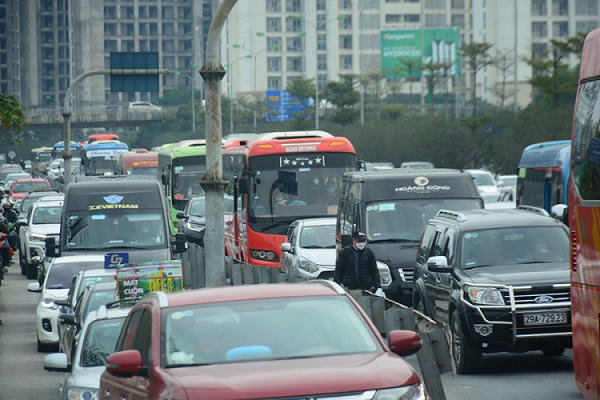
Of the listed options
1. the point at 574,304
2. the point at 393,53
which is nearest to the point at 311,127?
the point at 393,53

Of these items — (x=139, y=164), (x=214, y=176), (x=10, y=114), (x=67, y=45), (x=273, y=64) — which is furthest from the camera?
(x=67, y=45)

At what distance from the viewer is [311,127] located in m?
88.1

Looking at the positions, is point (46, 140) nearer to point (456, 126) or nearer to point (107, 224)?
point (456, 126)

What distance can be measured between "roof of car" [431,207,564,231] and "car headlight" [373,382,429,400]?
830 centimetres

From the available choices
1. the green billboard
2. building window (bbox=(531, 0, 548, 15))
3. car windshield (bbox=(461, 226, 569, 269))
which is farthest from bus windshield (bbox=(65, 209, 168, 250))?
building window (bbox=(531, 0, 548, 15))

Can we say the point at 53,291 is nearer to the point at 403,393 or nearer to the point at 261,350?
A: the point at 261,350

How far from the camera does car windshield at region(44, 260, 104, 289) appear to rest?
18.2m

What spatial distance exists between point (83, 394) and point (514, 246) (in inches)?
246

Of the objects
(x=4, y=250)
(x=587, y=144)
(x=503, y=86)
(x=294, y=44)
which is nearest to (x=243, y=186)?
(x=4, y=250)

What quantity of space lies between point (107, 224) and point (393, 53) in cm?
8123

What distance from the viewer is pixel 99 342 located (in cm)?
1052

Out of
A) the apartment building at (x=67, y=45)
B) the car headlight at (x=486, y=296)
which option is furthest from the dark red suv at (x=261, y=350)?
the apartment building at (x=67, y=45)

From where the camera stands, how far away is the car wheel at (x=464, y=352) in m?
13.2

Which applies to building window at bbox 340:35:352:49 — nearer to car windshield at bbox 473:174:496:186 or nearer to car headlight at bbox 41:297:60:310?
car windshield at bbox 473:174:496:186
